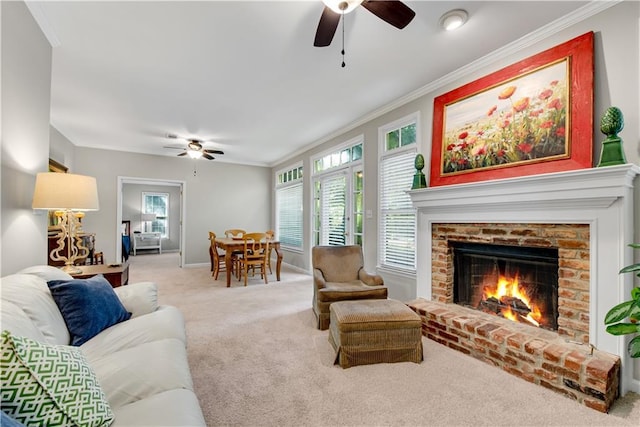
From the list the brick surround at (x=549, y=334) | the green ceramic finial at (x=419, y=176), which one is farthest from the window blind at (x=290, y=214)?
the brick surround at (x=549, y=334)

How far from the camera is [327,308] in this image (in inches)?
118

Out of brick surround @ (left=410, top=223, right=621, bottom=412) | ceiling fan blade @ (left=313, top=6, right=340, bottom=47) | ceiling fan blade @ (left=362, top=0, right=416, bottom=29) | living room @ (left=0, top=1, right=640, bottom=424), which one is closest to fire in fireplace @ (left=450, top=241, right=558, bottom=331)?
brick surround @ (left=410, top=223, right=621, bottom=412)

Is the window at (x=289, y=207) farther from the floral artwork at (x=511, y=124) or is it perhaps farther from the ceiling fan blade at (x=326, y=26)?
the ceiling fan blade at (x=326, y=26)

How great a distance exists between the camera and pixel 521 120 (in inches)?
96.7

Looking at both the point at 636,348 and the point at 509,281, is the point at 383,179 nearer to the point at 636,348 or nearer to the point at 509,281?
the point at 509,281

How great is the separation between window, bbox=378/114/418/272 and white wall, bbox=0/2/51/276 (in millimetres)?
3592

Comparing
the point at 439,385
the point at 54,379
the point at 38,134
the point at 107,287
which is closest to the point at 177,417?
the point at 54,379

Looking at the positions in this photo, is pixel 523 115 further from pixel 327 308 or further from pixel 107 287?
pixel 107 287

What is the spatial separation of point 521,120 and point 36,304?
11.7 feet

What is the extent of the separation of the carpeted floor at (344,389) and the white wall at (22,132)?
148 centimetres

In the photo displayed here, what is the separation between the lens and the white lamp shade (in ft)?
6.71

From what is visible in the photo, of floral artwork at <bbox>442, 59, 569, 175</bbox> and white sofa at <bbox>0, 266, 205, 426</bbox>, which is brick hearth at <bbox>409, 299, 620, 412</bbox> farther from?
white sofa at <bbox>0, 266, 205, 426</bbox>

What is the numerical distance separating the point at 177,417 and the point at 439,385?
1717 mm

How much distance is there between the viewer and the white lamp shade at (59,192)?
2.04m
